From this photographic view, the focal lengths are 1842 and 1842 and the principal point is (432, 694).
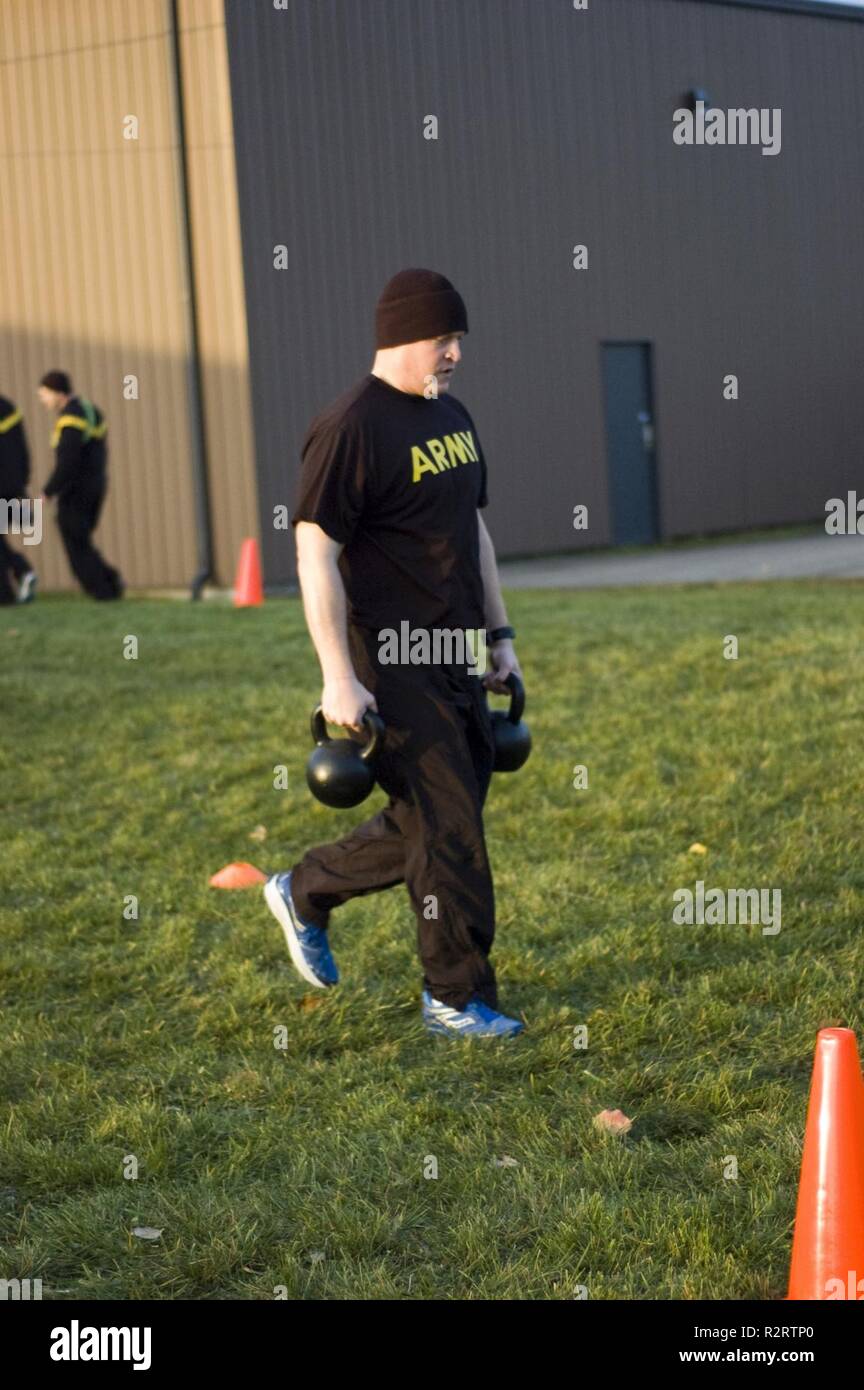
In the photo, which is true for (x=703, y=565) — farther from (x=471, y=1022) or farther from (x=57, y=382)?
(x=471, y=1022)

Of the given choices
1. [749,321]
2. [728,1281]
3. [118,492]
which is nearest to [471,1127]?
[728,1281]

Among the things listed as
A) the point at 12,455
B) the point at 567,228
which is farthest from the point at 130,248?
the point at 567,228

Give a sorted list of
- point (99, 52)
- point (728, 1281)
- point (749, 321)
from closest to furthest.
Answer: point (728, 1281), point (99, 52), point (749, 321)

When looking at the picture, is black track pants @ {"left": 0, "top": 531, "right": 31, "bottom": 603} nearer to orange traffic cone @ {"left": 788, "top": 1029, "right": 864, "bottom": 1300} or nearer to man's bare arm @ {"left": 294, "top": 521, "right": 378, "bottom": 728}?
man's bare arm @ {"left": 294, "top": 521, "right": 378, "bottom": 728}

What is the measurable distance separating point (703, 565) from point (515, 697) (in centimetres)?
1351

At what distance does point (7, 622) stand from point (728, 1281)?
37.2ft

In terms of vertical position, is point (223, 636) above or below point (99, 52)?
below

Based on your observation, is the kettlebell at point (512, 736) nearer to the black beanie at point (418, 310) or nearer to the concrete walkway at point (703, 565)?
the black beanie at point (418, 310)

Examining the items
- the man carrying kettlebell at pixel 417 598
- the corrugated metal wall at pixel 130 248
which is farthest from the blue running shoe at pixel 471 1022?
the corrugated metal wall at pixel 130 248

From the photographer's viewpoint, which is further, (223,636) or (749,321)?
(749,321)

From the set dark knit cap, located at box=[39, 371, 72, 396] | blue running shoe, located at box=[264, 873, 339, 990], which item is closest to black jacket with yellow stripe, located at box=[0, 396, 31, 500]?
dark knit cap, located at box=[39, 371, 72, 396]

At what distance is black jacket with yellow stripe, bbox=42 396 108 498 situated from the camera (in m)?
15.8
